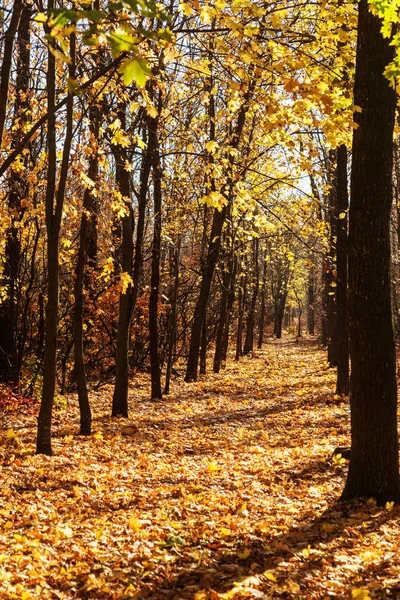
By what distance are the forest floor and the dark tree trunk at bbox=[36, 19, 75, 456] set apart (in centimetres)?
67

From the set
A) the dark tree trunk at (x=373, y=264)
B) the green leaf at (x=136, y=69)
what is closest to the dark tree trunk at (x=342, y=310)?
the dark tree trunk at (x=373, y=264)

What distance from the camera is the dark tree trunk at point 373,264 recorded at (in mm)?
5562

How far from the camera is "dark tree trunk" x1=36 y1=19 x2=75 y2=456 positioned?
7020 mm

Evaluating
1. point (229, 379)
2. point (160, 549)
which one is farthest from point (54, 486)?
point (229, 379)

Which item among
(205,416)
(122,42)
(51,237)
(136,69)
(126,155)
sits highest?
(126,155)

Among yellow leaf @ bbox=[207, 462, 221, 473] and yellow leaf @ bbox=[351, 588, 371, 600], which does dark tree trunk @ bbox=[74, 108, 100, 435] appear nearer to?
yellow leaf @ bbox=[207, 462, 221, 473]

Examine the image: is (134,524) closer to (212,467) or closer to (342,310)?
(212,467)

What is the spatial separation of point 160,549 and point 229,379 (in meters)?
13.1

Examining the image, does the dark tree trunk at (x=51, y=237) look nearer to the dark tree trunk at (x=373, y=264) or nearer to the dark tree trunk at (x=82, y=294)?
the dark tree trunk at (x=82, y=294)

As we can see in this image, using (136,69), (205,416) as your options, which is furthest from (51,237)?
(205,416)

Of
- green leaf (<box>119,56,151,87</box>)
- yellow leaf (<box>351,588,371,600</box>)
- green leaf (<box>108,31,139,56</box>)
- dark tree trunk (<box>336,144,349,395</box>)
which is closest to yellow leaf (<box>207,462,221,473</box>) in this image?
yellow leaf (<box>351,588,371,600</box>)

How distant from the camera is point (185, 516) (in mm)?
5625

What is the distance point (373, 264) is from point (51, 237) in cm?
421

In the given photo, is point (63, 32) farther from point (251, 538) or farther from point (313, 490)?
point (313, 490)
